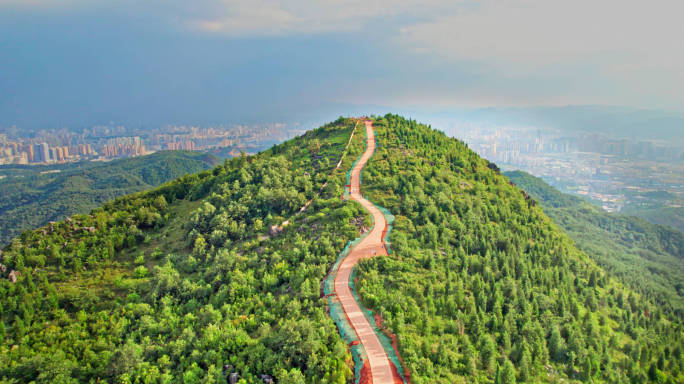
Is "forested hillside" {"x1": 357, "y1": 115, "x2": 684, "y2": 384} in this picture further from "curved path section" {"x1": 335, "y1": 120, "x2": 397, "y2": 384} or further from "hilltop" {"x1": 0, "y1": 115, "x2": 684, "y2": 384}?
"curved path section" {"x1": 335, "y1": 120, "x2": 397, "y2": 384}

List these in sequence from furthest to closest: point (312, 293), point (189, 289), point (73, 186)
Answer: point (73, 186)
point (189, 289)
point (312, 293)

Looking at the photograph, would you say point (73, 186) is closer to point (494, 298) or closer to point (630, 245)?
point (494, 298)

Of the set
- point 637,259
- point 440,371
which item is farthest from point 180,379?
point 637,259

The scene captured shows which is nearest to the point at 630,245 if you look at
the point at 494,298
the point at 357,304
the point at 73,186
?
the point at 494,298

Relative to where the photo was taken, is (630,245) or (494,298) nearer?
(494,298)

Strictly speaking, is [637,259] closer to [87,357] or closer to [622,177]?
[87,357]

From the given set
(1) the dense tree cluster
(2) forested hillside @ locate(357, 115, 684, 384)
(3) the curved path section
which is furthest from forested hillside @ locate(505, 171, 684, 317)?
(1) the dense tree cluster

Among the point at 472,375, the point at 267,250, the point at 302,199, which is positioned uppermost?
the point at 302,199
